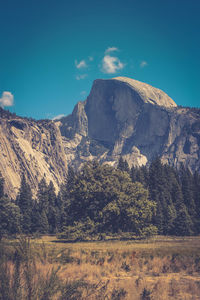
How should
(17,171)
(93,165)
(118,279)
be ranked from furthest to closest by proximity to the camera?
1. (17,171)
2. (93,165)
3. (118,279)

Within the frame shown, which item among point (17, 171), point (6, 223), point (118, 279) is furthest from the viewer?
point (17, 171)

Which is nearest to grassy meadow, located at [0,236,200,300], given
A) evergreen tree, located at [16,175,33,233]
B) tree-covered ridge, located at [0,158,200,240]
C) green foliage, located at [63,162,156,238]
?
tree-covered ridge, located at [0,158,200,240]

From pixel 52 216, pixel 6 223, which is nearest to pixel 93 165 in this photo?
pixel 6 223

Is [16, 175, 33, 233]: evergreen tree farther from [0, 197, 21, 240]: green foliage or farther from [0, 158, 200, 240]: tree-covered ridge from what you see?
[0, 197, 21, 240]: green foliage

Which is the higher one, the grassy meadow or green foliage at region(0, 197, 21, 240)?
green foliage at region(0, 197, 21, 240)

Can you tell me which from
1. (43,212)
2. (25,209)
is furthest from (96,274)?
(25,209)

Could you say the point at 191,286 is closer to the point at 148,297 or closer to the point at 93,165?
the point at 148,297

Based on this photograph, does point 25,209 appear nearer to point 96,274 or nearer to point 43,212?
point 43,212

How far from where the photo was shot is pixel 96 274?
1709 centimetres

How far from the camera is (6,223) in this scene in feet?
210

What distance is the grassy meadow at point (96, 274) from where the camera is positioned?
703cm

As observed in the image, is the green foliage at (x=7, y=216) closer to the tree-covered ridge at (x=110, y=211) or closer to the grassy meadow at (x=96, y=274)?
the tree-covered ridge at (x=110, y=211)

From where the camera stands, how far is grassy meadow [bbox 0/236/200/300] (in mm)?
7031

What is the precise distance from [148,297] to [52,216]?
235ft
